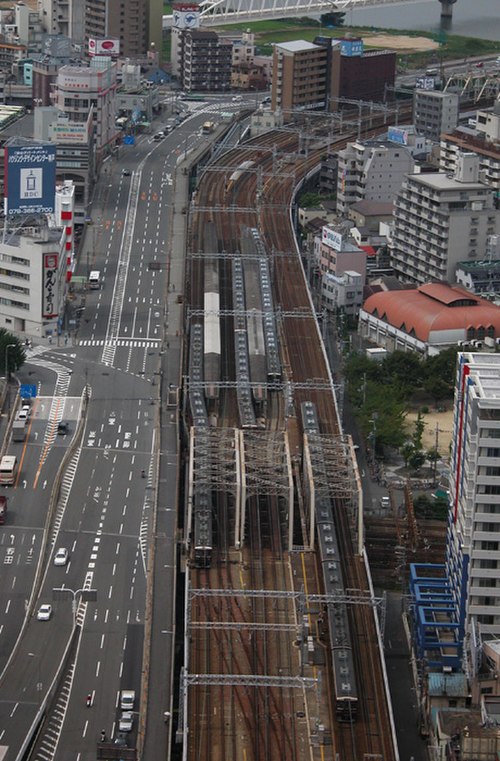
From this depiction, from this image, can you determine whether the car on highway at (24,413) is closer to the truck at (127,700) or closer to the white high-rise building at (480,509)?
the truck at (127,700)

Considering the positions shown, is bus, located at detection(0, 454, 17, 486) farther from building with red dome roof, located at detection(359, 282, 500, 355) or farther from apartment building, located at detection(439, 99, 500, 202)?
apartment building, located at detection(439, 99, 500, 202)

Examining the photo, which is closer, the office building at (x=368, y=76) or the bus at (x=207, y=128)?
the bus at (x=207, y=128)

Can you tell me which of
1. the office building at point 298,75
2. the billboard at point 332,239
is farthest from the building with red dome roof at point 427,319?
the office building at point 298,75

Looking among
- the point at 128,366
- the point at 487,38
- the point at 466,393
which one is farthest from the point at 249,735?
the point at 487,38

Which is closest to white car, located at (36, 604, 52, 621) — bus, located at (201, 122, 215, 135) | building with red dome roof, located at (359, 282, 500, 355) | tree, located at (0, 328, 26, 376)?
tree, located at (0, 328, 26, 376)

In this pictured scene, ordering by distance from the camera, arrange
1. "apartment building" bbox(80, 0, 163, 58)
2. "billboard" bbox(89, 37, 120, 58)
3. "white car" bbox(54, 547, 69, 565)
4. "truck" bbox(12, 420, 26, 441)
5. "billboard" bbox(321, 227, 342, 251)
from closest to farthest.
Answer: "white car" bbox(54, 547, 69, 565) < "truck" bbox(12, 420, 26, 441) < "billboard" bbox(321, 227, 342, 251) < "billboard" bbox(89, 37, 120, 58) < "apartment building" bbox(80, 0, 163, 58)

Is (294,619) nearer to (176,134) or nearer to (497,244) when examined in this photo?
(497,244)
